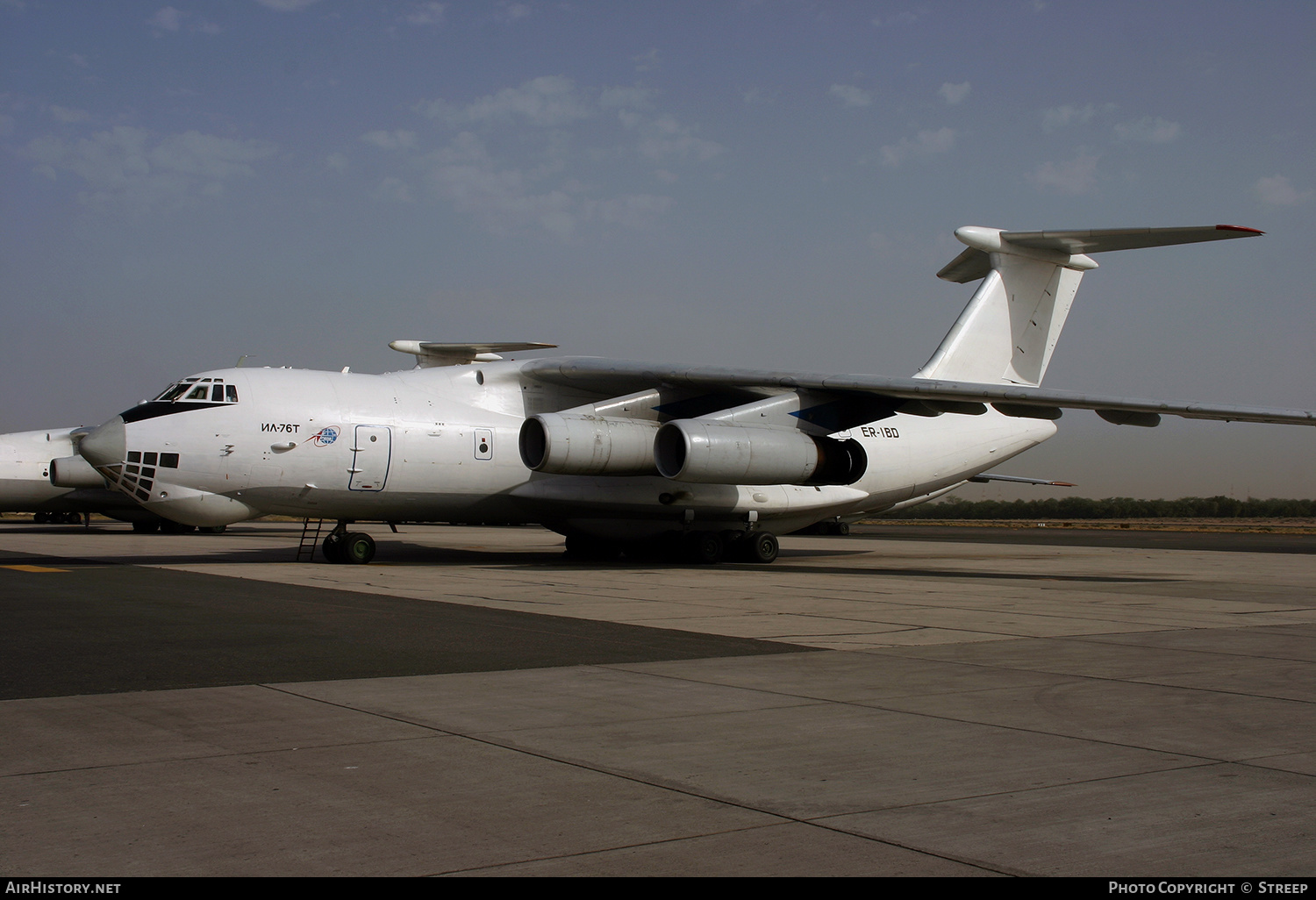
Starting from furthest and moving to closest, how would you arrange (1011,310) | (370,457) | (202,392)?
1. (1011,310)
2. (370,457)
3. (202,392)

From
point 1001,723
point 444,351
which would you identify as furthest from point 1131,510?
point 1001,723

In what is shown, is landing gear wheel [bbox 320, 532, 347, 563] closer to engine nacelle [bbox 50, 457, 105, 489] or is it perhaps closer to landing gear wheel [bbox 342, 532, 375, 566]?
landing gear wheel [bbox 342, 532, 375, 566]

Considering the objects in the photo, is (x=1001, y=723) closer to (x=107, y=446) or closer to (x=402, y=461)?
(x=402, y=461)

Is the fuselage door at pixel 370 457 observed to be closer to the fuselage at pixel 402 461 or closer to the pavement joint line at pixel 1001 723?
the fuselage at pixel 402 461

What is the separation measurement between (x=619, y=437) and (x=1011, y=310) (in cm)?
823

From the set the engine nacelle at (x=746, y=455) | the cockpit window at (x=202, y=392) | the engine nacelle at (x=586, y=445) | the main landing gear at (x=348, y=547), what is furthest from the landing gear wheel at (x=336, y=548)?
the engine nacelle at (x=746, y=455)

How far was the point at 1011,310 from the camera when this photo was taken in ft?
65.4

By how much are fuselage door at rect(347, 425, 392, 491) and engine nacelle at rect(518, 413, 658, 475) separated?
195 centimetres

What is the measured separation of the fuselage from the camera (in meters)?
15.2

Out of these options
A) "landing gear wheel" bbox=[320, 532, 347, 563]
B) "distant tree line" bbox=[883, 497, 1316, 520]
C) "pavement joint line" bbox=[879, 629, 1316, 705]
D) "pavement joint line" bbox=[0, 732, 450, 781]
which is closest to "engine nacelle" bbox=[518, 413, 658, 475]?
"landing gear wheel" bbox=[320, 532, 347, 563]

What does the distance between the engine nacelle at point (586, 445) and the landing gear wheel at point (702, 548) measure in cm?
202

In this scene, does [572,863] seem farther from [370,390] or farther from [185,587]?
[370,390]

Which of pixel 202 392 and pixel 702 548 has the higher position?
pixel 202 392

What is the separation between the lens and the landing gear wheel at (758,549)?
18375 mm
